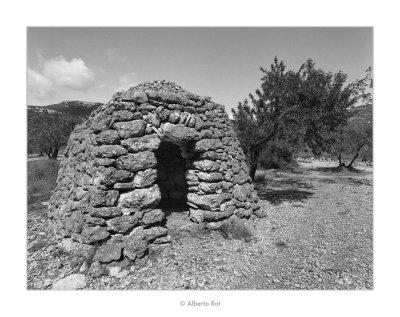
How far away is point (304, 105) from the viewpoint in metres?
8.88

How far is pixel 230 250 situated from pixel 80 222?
3.55m

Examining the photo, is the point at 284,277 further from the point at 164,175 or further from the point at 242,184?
the point at 164,175

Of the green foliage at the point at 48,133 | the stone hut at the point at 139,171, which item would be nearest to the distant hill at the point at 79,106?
the stone hut at the point at 139,171

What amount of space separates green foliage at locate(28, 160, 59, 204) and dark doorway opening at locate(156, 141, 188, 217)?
5.37m

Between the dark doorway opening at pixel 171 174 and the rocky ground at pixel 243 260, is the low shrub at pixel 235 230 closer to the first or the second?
the rocky ground at pixel 243 260

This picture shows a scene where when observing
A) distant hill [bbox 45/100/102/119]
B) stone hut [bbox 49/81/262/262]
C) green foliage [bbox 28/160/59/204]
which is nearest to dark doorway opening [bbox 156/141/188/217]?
stone hut [bbox 49/81/262/262]

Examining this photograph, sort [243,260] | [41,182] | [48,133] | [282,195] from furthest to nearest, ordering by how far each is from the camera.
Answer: [48,133], [41,182], [282,195], [243,260]

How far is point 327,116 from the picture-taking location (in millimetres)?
8508

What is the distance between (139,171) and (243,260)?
313 cm

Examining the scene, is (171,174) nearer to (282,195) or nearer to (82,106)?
(82,106)

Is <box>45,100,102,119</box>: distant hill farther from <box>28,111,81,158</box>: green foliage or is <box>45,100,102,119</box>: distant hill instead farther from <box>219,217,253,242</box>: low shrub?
<box>28,111,81,158</box>: green foliage

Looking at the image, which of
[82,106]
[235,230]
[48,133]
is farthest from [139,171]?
[48,133]

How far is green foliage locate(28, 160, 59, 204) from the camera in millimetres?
9970

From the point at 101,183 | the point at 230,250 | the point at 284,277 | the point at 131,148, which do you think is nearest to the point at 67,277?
the point at 101,183
